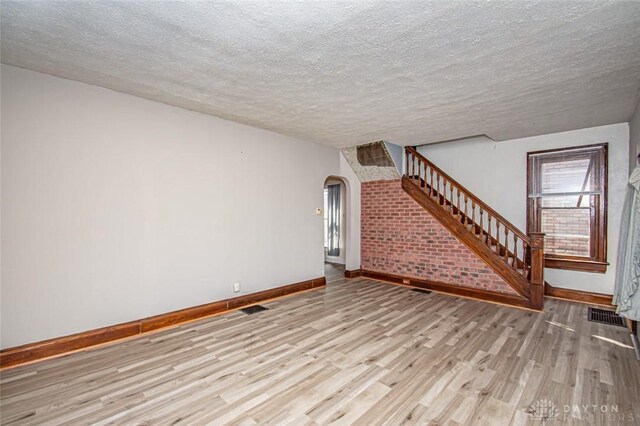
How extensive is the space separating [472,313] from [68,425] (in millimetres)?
4394

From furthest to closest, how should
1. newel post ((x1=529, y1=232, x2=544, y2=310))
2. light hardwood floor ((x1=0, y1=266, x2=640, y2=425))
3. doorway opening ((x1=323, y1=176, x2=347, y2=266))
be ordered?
doorway opening ((x1=323, y1=176, x2=347, y2=266)) → newel post ((x1=529, y1=232, x2=544, y2=310)) → light hardwood floor ((x1=0, y1=266, x2=640, y2=425))

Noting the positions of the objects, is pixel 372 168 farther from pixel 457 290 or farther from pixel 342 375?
pixel 342 375

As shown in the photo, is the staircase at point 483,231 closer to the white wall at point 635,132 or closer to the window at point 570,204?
the window at point 570,204

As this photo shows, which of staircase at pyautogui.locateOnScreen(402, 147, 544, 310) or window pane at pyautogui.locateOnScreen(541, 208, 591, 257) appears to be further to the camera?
window pane at pyautogui.locateOnScreen(541, 208, 591, 257)

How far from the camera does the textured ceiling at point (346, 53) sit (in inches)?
74.3

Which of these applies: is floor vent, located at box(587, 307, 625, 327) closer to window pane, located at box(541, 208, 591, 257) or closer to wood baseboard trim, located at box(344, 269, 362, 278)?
window pane, located at box(541, 208, 591, 257)

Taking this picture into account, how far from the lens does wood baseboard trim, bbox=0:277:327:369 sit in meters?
2.65

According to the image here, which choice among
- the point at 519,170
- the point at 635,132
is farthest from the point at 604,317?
the point at 519,170

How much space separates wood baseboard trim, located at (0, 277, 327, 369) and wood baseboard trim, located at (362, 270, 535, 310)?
8.55ft

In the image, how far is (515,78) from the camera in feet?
9.27

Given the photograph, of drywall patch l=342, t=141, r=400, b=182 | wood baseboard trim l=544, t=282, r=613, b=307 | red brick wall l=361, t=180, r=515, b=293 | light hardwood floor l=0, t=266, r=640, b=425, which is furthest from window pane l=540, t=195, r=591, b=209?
drywall patch l=342, t=141, r=400, b=182

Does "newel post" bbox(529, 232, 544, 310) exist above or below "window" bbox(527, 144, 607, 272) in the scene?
below

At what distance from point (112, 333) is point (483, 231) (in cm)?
554

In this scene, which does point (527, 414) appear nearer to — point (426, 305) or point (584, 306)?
point (426, 305)
